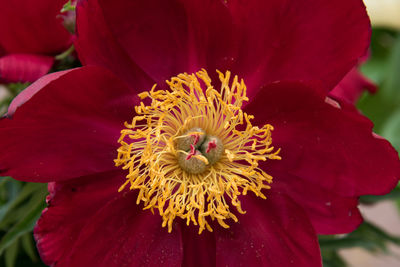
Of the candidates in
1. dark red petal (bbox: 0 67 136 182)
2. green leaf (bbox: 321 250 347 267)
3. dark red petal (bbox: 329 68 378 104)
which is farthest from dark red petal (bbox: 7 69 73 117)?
green leaf (bbox: 321 250 347 267)

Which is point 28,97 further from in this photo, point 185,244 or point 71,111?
point 185,244

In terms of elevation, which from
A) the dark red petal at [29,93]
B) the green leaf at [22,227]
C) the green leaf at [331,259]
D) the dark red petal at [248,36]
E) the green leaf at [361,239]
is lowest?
the green leaf at [331,259]

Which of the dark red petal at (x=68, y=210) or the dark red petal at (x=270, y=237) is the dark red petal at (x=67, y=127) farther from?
the dark red petal at (x=270, y=237)

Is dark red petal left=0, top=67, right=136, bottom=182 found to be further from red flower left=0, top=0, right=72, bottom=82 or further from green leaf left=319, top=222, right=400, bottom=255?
green leaf left=319, top=222, right=400, bottom=255

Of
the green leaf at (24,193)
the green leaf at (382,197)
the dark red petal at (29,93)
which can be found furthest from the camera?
the green leaf at (382,197)

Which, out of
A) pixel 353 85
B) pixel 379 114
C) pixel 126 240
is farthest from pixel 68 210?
pixel 379 114

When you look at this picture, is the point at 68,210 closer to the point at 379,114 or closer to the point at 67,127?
the point at 67,127

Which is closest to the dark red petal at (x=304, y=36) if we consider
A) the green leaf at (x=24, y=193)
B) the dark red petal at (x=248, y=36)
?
the dark red petal at (x=248, y=36)
